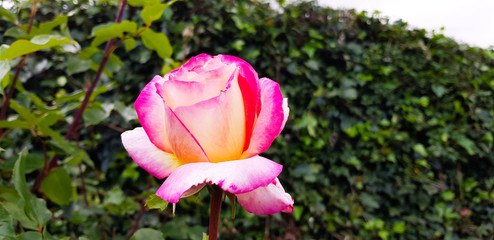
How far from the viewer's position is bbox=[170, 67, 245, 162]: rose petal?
289 millimetres

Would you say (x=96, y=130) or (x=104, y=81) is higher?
(x=104, y=81)

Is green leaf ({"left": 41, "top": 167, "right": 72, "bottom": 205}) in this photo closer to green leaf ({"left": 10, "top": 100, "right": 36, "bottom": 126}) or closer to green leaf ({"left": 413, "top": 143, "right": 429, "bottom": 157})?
green leaf ({"left": 10, "top": 100, "right": 36, "bottom": 126})

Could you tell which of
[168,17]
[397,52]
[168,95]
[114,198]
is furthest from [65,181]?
[397,52]

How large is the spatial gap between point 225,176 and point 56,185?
814 mm

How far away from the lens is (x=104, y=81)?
1972 mm

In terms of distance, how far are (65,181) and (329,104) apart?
6.33 feet

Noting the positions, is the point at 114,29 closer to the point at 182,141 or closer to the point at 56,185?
the point at 56,185

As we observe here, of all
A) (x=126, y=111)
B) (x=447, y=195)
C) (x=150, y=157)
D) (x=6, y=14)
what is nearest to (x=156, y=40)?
(x=126, y=111)

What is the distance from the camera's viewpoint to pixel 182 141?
0.95 feet

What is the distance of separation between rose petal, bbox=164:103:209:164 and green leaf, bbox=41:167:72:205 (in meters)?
0.72

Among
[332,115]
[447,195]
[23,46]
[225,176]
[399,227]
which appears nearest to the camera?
[225,176]

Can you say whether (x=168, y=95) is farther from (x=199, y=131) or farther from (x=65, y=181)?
(x=65, y=181)

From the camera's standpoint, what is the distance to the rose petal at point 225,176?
25 cm

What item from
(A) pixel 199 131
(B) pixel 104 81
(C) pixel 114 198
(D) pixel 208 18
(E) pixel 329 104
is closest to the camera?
(A) pixel 199 131
